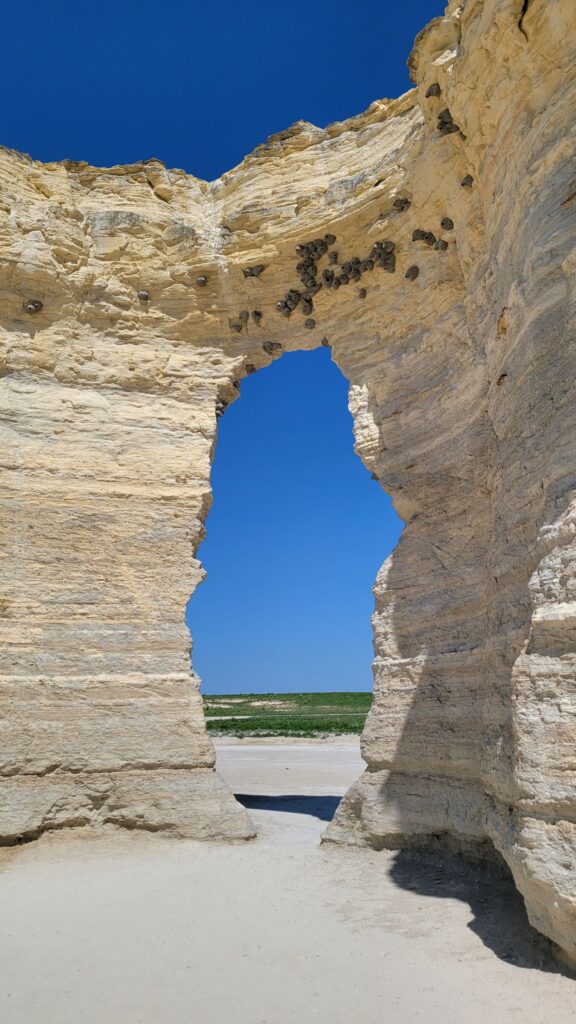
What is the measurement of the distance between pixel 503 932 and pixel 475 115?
6808mm

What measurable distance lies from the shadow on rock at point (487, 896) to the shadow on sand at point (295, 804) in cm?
414

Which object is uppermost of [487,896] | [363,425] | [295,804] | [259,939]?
[363,425]

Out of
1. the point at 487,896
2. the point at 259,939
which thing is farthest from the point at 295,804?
the point at 259,939

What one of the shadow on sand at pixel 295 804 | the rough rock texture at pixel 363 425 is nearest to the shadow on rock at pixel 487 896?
the rough rock texture at pixel 363 425

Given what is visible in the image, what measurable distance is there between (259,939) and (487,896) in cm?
194

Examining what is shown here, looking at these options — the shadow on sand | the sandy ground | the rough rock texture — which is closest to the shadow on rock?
the sandy ground

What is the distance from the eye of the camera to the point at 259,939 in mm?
5434

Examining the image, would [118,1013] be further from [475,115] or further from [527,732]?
[475,115]

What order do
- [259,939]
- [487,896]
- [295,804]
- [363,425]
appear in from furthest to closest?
[295,804], [363,425], [487,896], [259,939]

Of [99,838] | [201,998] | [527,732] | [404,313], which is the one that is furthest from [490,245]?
[99,838]

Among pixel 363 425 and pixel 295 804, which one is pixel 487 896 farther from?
pixel 295 804

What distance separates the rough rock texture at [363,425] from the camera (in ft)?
17.3

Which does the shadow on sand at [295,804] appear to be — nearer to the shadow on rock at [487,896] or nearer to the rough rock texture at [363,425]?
the rough rock texture at [363,425]

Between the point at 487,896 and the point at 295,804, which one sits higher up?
the point at 295,804
